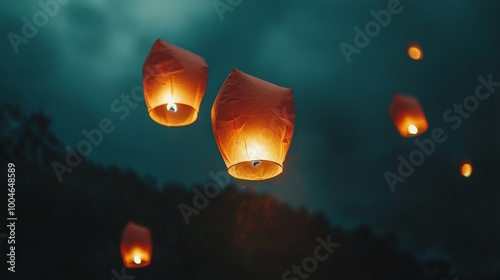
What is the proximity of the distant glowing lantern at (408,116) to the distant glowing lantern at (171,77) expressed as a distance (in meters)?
2.38

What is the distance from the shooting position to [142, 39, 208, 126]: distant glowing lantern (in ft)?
9.70

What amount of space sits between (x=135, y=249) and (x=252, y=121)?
339cm

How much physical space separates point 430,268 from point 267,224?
4.03 metres

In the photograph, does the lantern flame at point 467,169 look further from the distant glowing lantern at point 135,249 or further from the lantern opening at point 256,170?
the lantern opening at point 256,170

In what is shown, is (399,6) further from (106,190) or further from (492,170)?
(106,190)

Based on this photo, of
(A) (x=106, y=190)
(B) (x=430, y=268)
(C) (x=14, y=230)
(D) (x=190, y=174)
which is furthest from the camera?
(D) (x=190, y=174)

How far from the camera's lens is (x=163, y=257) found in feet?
33.2

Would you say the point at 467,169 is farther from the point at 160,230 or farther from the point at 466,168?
the point at 160,230

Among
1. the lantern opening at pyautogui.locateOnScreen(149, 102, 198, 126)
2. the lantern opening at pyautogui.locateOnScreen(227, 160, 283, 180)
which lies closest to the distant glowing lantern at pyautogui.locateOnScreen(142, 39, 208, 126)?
the lantern opening at pyautogui.locateOnScreen(149, 102, 198, 126)

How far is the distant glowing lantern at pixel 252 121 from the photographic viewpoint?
2555 millimetres

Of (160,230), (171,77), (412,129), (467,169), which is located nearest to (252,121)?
(171,77)

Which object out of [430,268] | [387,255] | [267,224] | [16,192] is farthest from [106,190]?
[430,268]

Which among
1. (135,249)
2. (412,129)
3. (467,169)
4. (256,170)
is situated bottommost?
(256,170)

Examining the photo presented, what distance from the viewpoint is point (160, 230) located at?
10.3 m
